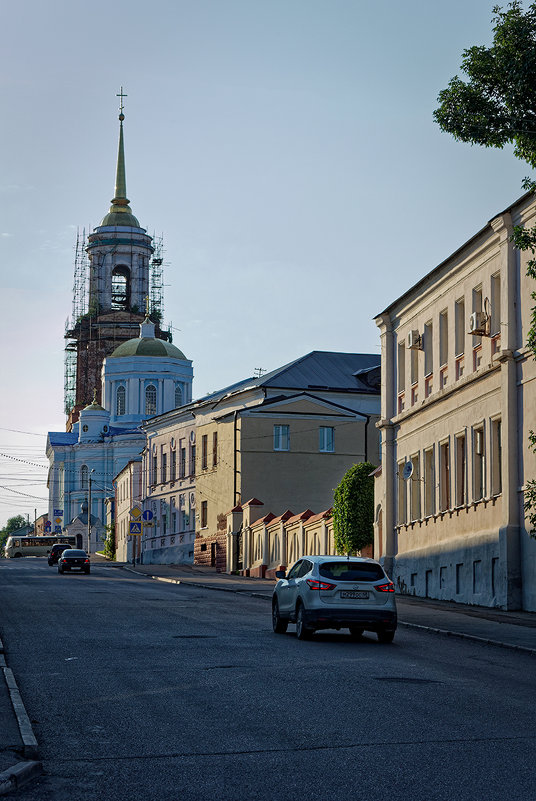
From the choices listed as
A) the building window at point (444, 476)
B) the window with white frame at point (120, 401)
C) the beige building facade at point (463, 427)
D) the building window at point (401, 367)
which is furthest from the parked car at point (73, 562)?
the window with white frame at point (120, 401)

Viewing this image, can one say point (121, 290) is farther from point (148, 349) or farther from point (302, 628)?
point (302, 628)

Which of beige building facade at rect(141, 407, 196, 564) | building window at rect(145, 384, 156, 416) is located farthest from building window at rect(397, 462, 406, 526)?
building window at rect(145, 384, 156, 416)

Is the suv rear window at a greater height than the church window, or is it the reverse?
the church window

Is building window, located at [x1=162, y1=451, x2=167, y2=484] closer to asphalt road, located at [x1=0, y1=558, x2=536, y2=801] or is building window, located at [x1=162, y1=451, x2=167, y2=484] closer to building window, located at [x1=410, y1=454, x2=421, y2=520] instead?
building window, located at [x1=410, y1=454, x2=421, y2=520]

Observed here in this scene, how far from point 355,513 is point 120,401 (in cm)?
7956

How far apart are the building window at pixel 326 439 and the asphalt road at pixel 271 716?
44.5m

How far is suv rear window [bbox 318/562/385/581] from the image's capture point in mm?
22094

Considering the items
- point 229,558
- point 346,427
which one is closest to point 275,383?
point 346,427

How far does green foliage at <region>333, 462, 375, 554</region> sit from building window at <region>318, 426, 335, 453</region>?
63.6ft

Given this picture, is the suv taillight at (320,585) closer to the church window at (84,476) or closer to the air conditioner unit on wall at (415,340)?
the air conditioner unit on wall at (415,340)

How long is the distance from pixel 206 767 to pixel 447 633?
48.3 ft

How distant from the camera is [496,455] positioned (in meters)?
33.1

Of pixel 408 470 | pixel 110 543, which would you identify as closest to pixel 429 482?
Result: pixel 408 470

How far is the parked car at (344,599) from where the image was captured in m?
21.6
